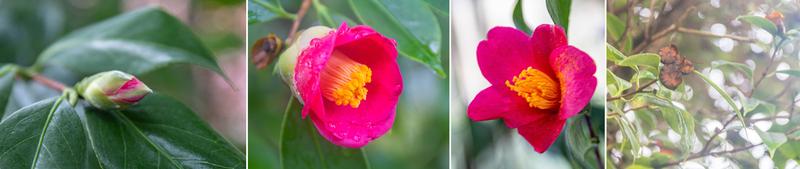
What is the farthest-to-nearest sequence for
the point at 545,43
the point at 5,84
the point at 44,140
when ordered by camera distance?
the point at 545,43 < the point at 5,84 < the point at 44,140

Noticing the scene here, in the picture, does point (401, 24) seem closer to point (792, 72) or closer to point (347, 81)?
point (347, 81)

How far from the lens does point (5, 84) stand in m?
0.95

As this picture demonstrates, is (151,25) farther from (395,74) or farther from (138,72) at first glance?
(395,74)

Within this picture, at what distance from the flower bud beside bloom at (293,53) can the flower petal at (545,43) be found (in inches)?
12.4

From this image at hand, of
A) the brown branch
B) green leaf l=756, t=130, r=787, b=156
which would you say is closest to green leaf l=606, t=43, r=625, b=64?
green leaf l=756, t=130, r=787, b=156

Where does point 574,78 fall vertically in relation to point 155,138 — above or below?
below

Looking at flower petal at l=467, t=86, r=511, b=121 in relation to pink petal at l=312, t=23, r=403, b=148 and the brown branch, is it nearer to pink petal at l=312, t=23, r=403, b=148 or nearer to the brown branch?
pink petal at l=312, t=23, r=403, b=148

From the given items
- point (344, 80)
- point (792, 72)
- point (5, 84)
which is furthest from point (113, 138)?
point (792, 72)

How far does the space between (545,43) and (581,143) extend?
0.17 metres

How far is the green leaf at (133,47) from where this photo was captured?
0.99 metres

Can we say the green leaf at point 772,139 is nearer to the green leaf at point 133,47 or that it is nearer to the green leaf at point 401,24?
the green leaf at point 401,24

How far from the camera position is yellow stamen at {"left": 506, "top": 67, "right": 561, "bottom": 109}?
1.17 m

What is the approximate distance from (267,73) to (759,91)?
66cm

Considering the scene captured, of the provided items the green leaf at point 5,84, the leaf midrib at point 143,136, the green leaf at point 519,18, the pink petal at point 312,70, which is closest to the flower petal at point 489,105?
the green leaf at point 519,18
